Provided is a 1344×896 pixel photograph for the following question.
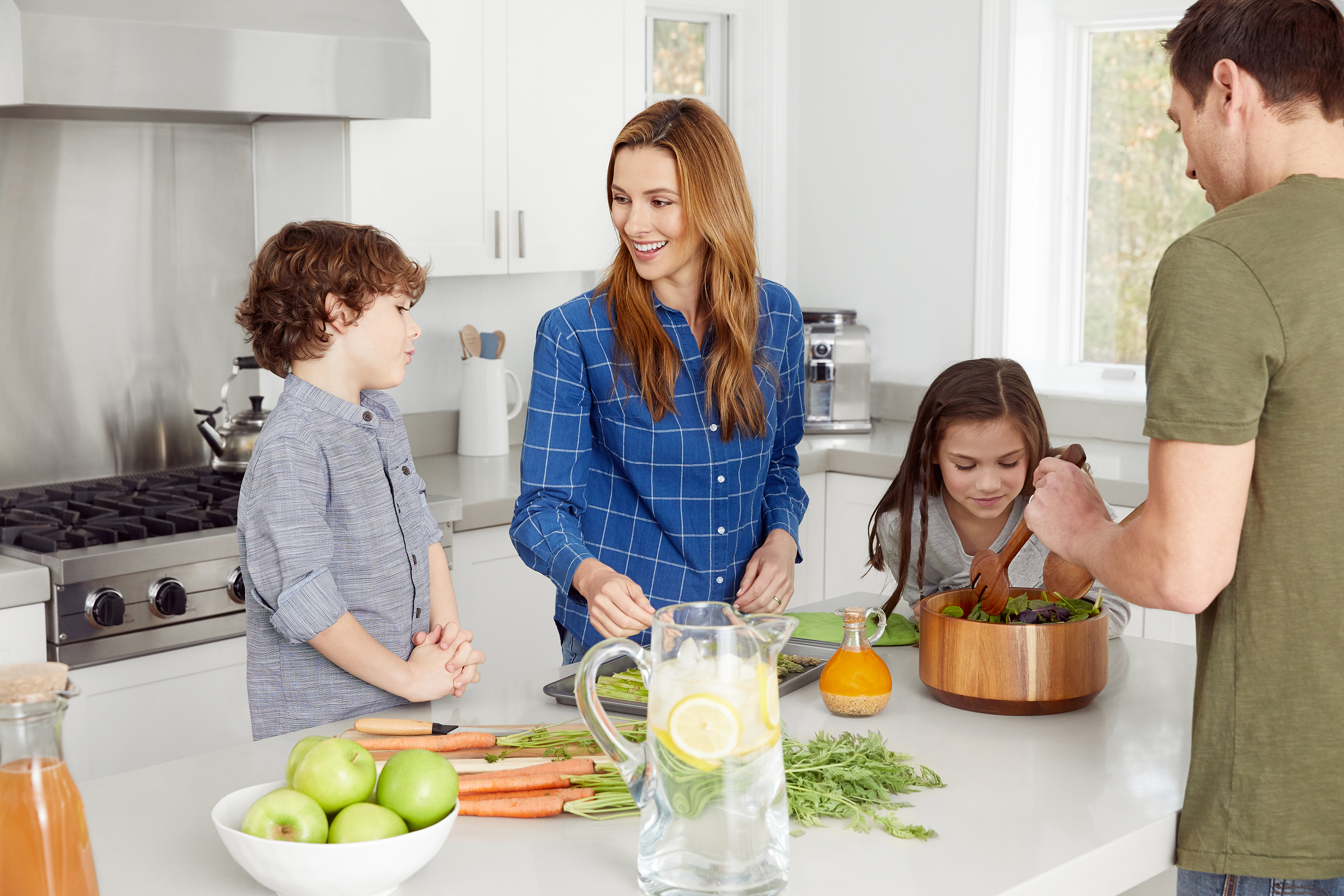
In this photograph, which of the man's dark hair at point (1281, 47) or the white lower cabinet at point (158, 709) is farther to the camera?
the white lower cabinet at point (158, 709)

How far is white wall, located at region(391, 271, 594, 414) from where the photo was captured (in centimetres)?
334

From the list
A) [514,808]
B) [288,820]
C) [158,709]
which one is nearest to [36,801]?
[288,820]

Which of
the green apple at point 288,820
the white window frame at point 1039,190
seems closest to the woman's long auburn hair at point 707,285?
the green apple at point 288,820

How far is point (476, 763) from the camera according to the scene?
48.6 inches

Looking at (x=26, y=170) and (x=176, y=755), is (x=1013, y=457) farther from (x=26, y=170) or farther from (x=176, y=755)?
(x=26, y=170)

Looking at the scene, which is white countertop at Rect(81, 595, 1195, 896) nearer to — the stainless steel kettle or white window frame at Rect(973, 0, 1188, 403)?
the stainless steel kettle

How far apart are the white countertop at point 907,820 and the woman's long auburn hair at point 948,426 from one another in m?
0.46

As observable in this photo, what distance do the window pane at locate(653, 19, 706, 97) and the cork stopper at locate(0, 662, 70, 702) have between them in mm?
3274

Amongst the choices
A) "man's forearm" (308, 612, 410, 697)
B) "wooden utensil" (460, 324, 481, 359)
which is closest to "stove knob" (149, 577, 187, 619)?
"man's forearm" (308, 612, 410, 697)

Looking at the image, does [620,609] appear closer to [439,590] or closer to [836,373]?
[439,590]

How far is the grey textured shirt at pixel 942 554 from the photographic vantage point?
1871mm

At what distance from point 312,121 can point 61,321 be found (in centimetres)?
69

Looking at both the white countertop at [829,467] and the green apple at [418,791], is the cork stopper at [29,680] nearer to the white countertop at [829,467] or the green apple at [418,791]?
the green apple at [418,791]

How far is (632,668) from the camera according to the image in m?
1.53
